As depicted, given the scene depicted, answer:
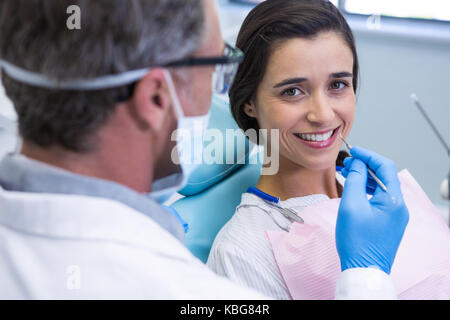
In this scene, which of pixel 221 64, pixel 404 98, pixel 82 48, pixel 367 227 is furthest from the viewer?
pixel 404 98

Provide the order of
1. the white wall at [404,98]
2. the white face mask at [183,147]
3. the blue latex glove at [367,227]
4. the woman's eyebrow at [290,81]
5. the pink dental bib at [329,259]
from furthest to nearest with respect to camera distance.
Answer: the white wall at [404,98] → the woman's eyebrow at [290,81] → the pink dental bib at [329,259] → the blue latex glove at [367,227] → the white face mask at [183,147]

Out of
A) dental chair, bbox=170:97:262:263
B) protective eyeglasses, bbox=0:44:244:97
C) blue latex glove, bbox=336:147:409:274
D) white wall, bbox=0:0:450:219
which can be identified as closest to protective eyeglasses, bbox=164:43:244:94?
protective eyeglasses, bbox=0:44:244:97

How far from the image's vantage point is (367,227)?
1.05 meters

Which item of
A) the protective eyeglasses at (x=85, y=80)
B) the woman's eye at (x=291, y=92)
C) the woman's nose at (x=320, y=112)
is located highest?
the protective eyeglasses at (x=85, y=80)

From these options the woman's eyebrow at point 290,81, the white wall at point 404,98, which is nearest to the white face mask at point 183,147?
the woman's eyebrow at point 290,81

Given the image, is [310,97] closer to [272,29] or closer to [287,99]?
[287,99]

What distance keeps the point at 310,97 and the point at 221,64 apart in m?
0.55

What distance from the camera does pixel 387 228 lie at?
3.53ft

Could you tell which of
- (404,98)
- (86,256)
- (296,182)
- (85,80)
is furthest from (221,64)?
(404,98)

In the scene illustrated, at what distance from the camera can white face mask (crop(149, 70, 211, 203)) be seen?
2.72 ft

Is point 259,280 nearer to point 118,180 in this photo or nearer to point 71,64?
point 118,180

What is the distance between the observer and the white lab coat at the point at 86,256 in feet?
2.29

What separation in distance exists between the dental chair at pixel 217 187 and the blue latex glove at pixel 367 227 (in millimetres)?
483

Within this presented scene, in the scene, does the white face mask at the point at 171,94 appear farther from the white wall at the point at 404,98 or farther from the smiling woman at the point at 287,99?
the white wall at the point at 404,98
